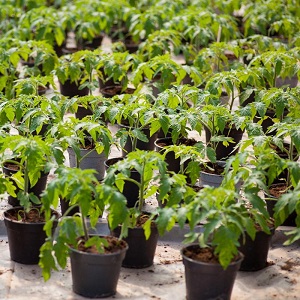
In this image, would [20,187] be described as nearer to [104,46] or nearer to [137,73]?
[137,73]

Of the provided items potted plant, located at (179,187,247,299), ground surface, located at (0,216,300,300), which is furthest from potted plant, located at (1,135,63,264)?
potted plant, located at (179,187,247,299)

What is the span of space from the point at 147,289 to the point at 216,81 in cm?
245

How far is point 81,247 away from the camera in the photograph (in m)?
5.34

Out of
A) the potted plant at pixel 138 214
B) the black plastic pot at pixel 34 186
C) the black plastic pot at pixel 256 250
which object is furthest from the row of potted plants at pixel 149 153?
the black plastic pot at pixel 34 186

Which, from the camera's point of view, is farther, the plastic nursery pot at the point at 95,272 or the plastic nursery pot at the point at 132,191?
the plastic nursery pot at the point at 132,191

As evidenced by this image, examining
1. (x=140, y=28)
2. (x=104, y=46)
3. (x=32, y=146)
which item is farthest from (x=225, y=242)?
(x=104, y=46)

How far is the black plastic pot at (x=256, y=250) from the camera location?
5664 millimetres

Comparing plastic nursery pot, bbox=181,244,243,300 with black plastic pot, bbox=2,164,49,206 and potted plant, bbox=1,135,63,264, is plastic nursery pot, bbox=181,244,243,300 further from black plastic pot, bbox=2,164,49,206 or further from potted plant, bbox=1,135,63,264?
black plastic pot, bbox=2,164,49,206

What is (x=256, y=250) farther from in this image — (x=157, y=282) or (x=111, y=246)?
(x=111, y=246)

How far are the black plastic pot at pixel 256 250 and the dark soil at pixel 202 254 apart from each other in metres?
0.43

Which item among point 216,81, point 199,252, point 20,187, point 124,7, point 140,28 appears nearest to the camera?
point 199,252

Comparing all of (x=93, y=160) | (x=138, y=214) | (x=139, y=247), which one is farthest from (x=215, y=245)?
(x=93, y=160)

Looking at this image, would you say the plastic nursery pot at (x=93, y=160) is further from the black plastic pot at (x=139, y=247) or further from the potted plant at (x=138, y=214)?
the black plastic pot at (x=139, y=247)

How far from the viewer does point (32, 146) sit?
557 centimetres
